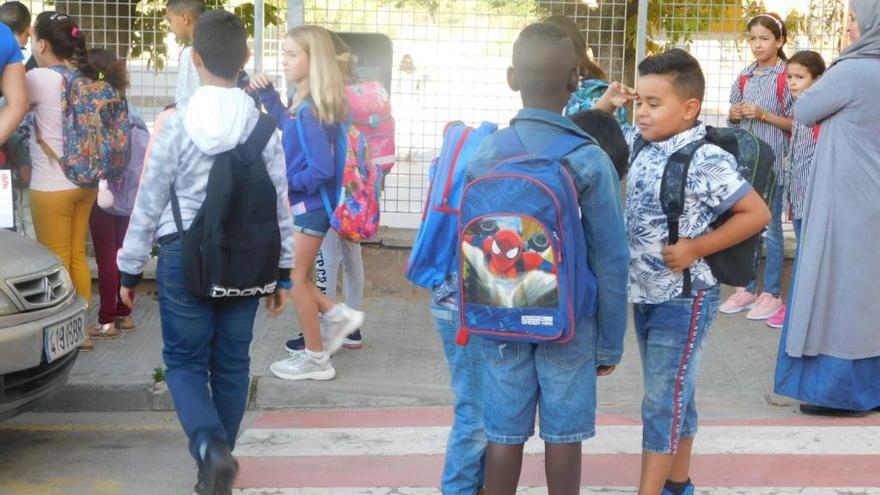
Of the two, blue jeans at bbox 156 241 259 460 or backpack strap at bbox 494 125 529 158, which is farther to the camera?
blue jeans at bbox 156 241 259 460

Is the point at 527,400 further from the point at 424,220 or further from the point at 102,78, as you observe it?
the point at 102,78

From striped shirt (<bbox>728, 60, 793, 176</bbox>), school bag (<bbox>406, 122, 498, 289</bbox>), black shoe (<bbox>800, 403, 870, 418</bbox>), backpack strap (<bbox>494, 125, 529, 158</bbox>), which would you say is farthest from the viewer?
striped shirt (<bbox>728, 60, 793, 176</bbox>)

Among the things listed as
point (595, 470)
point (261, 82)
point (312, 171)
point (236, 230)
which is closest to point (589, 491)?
point (595, 470)

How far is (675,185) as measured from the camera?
14.0 feet

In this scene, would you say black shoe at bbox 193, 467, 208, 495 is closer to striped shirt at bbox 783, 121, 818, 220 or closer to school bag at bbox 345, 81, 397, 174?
school bag at bbox 345, 81, 397, 174

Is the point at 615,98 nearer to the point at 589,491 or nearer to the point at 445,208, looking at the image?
the point at 445,208

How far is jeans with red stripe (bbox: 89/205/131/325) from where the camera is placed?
25.1 feet

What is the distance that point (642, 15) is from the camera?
8391 mm

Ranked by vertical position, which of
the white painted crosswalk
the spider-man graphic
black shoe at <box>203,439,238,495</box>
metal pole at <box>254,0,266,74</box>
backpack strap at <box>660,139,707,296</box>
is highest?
metal pole at <box>254,0,266,74</box>

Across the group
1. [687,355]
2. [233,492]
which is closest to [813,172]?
[687,355]

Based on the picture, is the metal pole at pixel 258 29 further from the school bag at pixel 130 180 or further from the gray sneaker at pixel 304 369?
the gray sneaker at pixel 304 369

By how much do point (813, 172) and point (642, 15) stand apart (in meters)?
2.54

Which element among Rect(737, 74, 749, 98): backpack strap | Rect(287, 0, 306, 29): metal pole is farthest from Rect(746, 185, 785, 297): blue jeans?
Rect(287, 0, 306, 29): metal pole

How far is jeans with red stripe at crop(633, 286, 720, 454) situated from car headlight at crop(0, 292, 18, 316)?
2517 millimetres
